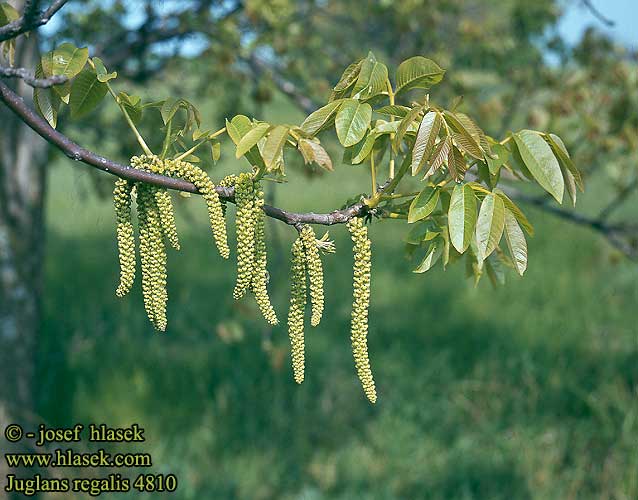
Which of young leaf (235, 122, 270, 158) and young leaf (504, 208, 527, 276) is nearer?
young leaf (235, 122, 270, 158)

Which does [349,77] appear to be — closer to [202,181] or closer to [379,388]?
[202,181]

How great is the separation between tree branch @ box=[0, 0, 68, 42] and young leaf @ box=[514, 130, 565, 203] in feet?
3.15

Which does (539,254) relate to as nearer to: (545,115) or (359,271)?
(545,115)

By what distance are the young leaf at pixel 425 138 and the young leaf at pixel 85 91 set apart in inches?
26.5

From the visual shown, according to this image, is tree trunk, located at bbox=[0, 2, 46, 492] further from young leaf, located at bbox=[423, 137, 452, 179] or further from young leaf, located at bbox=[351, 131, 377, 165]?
young leaf, located at bbox=[423, 137, 452, 179]

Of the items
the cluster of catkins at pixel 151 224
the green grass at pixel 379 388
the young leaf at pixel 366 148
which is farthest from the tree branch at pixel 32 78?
the green grass at pixel 379 388

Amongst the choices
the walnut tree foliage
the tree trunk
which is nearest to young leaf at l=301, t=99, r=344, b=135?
the walnut tree foliage

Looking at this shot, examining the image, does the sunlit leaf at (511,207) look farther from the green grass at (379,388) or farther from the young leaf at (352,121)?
the green grass at (379,388)

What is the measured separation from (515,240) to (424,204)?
206 mm

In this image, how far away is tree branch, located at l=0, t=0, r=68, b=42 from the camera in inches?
57.5

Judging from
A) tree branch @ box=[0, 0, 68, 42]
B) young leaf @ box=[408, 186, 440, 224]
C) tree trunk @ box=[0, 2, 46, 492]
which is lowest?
tree trunk @ box=[0, 2, 46, 492]

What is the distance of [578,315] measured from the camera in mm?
5957

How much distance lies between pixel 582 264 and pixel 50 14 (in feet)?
21.7

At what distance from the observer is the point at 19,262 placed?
3.40 meters
